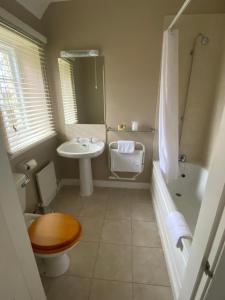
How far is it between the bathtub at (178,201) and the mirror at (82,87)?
1138 mm

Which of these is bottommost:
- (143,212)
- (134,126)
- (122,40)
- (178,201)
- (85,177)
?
(143,212)

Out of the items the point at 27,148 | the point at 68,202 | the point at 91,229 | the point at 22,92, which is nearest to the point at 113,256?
the point at 91,229

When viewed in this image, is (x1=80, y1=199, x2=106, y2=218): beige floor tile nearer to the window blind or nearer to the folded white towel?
the folded white towel

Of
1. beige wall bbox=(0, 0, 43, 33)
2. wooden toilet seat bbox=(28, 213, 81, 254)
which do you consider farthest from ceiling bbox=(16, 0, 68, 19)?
wooden toilet seat bbox=(28, 213, 81, 254)

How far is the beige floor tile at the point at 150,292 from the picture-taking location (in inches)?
47.3

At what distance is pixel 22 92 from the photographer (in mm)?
1682

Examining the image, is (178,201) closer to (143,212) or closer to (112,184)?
(143,212)

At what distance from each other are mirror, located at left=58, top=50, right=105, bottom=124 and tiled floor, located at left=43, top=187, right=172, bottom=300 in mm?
1207

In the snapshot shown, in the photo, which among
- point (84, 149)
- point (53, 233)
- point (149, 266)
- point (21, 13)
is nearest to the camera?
point (53, 233)

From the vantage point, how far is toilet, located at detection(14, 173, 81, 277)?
1117 millimetres

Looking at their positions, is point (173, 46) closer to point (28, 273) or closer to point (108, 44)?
point (108, 44)

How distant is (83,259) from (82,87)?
197 cm

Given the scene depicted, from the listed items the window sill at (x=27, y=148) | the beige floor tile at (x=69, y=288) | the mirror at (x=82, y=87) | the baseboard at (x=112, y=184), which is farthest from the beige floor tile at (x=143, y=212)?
the window sill at (x=27, y=148)

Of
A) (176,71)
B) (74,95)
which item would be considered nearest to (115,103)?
(74,95)
